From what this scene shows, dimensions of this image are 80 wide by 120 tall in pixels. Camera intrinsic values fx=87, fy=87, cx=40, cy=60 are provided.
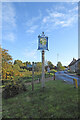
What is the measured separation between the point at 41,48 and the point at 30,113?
4.25 m

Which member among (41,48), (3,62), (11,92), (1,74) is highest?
(41,48)

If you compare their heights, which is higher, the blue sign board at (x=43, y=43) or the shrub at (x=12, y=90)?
the blue sign board at (x=43, y=43)

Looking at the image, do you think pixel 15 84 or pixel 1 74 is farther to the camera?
pixel 15 84

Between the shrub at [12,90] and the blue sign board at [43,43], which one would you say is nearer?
the shrub at [12,90]

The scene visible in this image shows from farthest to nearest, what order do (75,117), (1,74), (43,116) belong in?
(1,74) < (43,116) < (75,117)

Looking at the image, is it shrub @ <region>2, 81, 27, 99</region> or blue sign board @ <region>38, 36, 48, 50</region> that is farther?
blue sign board @ <region>38, 36, 48, 50</region>

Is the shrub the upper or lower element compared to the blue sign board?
lower

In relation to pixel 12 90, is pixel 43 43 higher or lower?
higher

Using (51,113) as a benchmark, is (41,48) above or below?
above

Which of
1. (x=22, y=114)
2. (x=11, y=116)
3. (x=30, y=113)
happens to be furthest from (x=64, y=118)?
(x=11, y=116)

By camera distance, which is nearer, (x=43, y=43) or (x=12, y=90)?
(x=12, y=90)

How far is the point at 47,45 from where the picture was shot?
20.7ft

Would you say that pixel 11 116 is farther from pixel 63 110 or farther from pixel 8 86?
pixel 8 86

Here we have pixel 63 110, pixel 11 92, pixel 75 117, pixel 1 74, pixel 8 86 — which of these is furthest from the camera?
pixel 8 86
